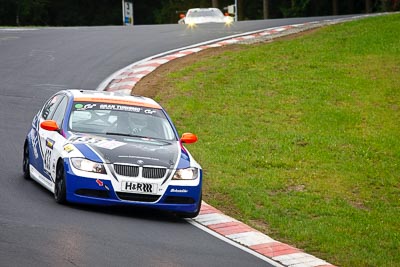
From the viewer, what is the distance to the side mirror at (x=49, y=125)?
13.4 m

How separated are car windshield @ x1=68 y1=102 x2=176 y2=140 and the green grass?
1.30m

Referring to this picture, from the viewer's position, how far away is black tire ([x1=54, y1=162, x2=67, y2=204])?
41.2 ft

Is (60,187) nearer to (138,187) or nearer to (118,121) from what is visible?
(138,187)

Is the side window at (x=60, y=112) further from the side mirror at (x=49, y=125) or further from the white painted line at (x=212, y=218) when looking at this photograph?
the white painted line at (x=212, y=218)

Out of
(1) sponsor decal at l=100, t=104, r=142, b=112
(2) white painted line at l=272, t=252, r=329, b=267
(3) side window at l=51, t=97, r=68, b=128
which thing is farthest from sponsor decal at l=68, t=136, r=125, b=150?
(2) white painted line at l=272, t=252, r=329, b=267

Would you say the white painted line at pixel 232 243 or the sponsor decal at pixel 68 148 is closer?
the white painted line at pixel 232 243

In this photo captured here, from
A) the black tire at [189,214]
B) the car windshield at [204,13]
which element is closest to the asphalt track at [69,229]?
the black tire at [189,214]

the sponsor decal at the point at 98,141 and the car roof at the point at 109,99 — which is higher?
the car roof at the point at 109,99

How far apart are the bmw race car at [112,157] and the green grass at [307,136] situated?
4.15 ft

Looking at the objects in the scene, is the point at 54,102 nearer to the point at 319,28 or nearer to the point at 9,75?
the point at 9,75

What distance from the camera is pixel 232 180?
15758 millimetres

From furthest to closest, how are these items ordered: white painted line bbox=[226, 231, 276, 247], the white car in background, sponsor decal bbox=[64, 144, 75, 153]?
the white car in background → sponsor decal bbox=[64, 144, 75, 153] → white painted line bbox=[226, 231, 276, 247]

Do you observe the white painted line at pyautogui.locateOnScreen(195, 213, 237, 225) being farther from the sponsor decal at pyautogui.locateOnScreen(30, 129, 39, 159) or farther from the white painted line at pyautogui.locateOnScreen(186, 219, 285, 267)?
the sponsor decal at pyautogui.locateOnScreen(30, 129, 39, 159)

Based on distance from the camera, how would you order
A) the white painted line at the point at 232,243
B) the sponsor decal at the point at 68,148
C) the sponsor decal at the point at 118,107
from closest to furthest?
the white painted line at the point at 232,243 → the sponsor decal at the point at 68,148 → the sponsor decal at the point at 118,107
